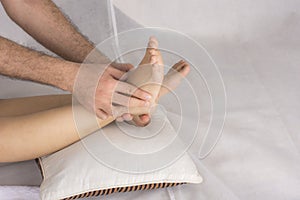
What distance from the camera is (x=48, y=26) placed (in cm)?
139

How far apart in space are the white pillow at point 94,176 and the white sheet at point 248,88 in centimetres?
4

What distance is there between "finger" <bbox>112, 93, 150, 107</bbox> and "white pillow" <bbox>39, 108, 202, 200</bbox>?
11 cm

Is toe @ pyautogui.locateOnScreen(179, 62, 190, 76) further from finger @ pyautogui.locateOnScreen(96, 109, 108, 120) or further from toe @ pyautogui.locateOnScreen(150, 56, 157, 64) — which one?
finger @ pyautogui.locateOnScreen(96, 109, 108, 120)

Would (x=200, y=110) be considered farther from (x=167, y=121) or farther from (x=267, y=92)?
(x=267, y=92)

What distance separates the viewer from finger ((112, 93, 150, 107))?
1130 millimetres

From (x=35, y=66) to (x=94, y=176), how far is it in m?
0.31

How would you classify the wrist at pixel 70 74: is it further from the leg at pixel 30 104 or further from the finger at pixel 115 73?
the leg at pixel 30 104

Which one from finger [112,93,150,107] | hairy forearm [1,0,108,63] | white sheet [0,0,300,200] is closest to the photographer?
finger [112,93,150,107]

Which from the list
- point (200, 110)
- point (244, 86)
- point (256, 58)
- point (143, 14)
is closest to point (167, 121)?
point (200, 110)

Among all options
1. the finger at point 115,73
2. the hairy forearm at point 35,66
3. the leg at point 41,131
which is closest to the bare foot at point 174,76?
the leg at point 41,131

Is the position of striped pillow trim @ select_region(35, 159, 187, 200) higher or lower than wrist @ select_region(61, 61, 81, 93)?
lower

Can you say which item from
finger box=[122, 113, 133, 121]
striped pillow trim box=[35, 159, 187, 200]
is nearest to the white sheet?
striped pillow trim box=[35, 159, 187, 200]

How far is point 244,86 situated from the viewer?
5.42 feet

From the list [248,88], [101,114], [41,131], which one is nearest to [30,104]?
[41,131]
